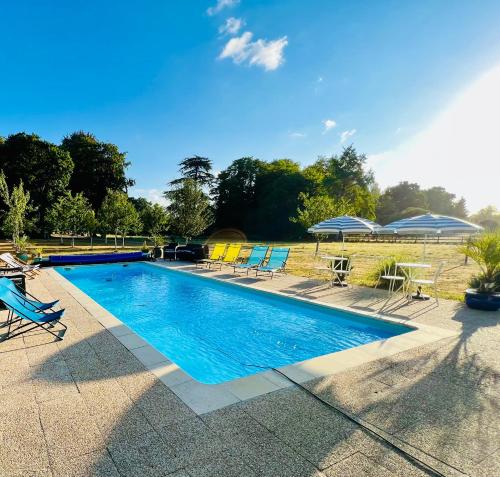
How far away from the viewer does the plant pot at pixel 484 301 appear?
6.93 metres

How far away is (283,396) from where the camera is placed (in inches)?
124

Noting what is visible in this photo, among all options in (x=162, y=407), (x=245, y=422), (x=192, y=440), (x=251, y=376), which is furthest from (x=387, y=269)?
(x=192, y=440)

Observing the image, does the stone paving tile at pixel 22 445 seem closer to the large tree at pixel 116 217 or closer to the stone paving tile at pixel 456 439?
the stone paving tile at pixel 456 439

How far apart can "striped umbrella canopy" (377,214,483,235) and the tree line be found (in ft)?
35.1

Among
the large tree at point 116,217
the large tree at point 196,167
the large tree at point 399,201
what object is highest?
the large tree at point 196,167

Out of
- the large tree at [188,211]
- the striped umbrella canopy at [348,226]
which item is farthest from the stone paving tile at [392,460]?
the large tree at [188,211]

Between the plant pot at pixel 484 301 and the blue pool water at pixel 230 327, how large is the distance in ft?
8.70

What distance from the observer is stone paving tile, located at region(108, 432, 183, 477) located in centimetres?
209

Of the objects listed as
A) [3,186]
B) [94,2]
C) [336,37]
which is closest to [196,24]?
[94,2]

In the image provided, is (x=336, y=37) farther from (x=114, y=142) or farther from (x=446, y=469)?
(x=114, y=142)

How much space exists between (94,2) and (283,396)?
528 inches

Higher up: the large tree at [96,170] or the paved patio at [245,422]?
the large tree at [96,170]

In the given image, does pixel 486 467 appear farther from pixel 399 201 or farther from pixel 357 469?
pixel 399 201

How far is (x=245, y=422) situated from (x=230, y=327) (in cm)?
435
